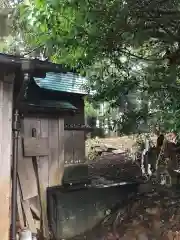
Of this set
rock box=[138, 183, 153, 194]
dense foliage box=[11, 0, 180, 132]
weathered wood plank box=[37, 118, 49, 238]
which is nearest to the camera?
dense foliage box=[11, 0, 180, 132]

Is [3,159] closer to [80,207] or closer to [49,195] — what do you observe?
[49,195]

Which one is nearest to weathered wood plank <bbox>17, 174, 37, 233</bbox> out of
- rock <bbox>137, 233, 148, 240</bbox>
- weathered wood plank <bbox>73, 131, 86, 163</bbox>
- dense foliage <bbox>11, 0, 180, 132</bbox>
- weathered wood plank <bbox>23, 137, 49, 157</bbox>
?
weathered wood plank <bbox>23, 137, 49, 157</bbox>

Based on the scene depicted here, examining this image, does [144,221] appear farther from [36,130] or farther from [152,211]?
[36,130]

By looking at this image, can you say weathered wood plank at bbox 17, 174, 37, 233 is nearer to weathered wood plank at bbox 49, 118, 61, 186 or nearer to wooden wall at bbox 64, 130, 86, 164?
weathered wood plank at bbox 49, 118, 61, 186

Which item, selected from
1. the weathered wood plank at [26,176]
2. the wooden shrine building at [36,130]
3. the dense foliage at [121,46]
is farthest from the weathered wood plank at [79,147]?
the weathered wood plank at [26,176]

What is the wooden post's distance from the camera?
5.25m

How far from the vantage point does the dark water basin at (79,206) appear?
6.14 metres

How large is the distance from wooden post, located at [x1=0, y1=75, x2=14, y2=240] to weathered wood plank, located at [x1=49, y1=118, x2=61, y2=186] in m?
1.14

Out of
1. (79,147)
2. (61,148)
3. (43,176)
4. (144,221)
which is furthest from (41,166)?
(144,221)

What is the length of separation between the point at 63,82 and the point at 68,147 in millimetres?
1281

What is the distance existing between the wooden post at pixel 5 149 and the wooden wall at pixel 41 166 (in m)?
0.61

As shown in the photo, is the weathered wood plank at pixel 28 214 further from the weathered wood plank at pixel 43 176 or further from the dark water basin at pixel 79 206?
the dark water basin at pixel 79 206

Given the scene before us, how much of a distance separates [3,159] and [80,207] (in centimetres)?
196

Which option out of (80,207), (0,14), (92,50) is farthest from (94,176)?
(0,14)
